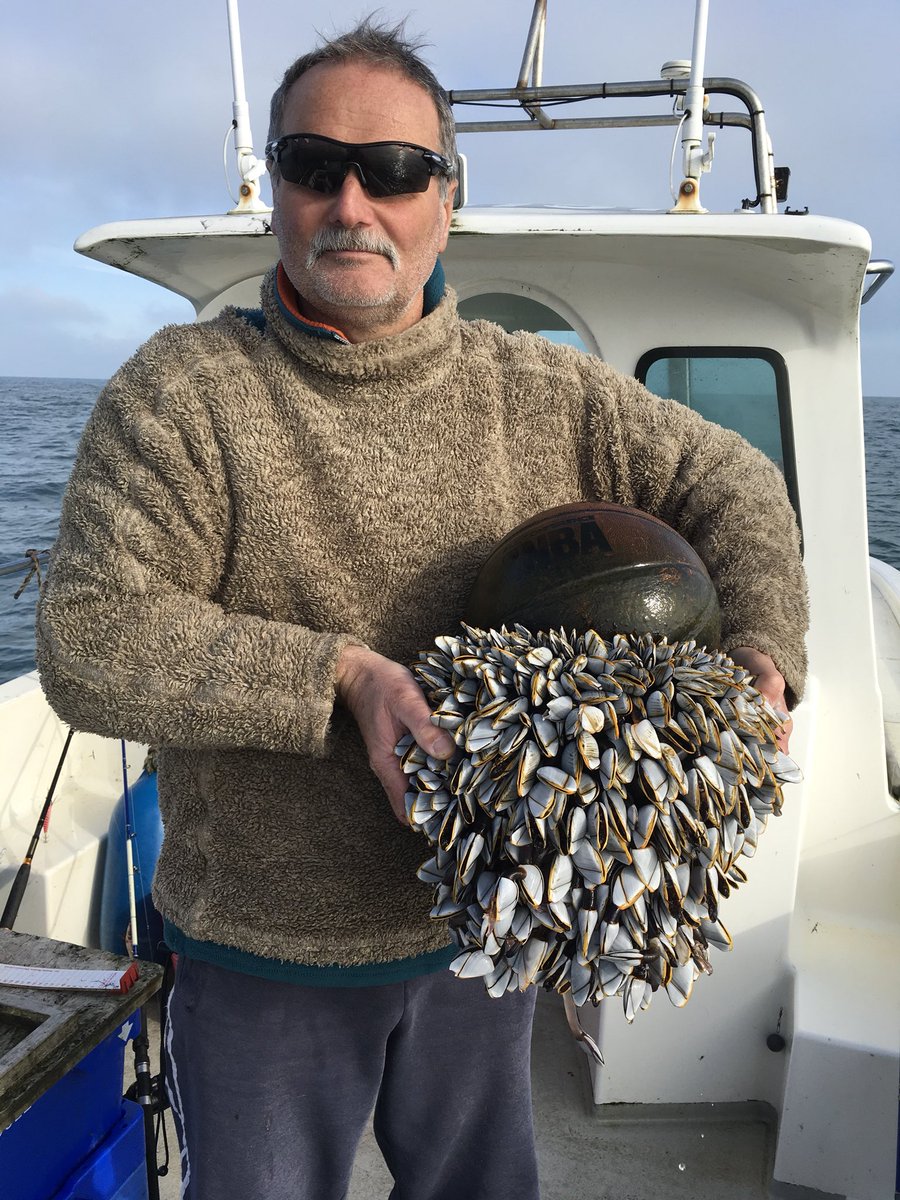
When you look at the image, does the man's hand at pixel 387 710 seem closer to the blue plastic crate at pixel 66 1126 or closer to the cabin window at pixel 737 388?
the blue plastic crate at pixel 66 1126

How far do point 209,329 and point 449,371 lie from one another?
450mm

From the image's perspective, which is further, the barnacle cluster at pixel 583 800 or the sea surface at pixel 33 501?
the sea surface at pixel 33 501

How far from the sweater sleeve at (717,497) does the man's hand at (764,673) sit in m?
0.04

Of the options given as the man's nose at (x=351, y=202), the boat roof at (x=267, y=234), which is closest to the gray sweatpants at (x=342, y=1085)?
the man's nose at (x=351, y=202)

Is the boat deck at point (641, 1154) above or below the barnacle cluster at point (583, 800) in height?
below

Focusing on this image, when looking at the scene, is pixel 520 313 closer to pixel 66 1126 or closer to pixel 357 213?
pixel 357 213

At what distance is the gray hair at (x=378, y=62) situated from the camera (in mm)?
1642

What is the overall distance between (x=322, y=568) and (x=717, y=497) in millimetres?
780

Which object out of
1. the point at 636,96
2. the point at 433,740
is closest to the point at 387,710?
the point at 433,740

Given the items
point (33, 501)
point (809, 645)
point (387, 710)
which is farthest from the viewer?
Result: point (33, 501)

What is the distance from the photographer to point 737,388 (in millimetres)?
3387

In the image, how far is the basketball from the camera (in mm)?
1558

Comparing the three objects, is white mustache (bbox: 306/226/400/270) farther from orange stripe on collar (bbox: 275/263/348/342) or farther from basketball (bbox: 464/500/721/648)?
basketball (bbox: 464/500/721/648)

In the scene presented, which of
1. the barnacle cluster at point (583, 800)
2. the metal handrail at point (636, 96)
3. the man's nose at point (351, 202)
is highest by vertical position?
the metal handrail at point (636, 96)
